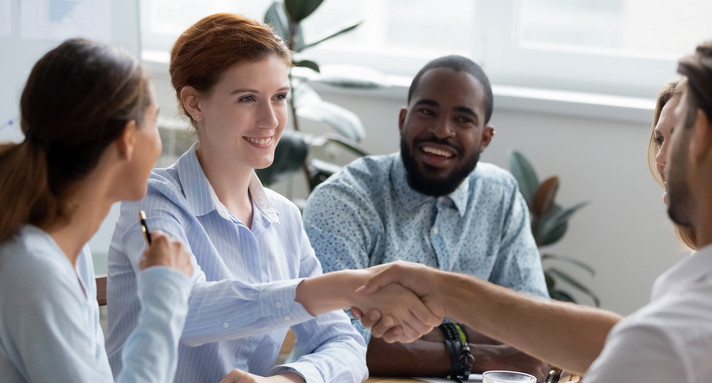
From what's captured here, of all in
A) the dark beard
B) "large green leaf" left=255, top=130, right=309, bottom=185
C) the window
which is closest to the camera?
the dark beard

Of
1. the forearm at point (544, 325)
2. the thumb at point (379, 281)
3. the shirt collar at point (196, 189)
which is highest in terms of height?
the shirt collar at point (196, 189)

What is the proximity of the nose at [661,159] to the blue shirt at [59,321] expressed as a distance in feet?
4.00

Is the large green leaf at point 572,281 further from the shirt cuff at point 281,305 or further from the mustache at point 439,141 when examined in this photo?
the shirt cuff at point 281,305

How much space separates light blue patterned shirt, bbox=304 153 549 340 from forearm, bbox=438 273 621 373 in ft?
2.32

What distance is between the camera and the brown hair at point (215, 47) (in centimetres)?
186

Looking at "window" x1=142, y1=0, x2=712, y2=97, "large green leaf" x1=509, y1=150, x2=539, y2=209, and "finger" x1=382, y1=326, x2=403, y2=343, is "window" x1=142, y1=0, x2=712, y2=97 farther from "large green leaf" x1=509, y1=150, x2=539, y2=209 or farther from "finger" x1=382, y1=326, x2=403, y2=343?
"finger" x1=382, y1=326, x2=403, y2=343

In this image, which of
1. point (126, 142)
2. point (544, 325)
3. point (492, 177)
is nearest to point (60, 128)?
point (126, 142)

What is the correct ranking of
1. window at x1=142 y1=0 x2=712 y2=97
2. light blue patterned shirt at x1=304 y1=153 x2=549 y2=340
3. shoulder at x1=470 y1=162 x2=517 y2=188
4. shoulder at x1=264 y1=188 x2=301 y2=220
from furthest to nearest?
window at x1=142 y1=0 x2=712 y2=97, shoulder at x1=470 y1=162 x2=517 y2=188, light blue patterned shirt at x1=304 y1=153 x2=549 y2=340, shoulder at x1=264 y1=188 x2=301 y2=220

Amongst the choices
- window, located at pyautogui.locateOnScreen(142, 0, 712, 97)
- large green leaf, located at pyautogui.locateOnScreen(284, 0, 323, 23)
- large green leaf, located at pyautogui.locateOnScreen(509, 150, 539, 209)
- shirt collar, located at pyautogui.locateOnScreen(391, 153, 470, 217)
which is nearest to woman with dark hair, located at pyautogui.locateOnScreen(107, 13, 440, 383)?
shirt collar, located at pyautogui.locateOnScreen(391, 153, 470, 217)

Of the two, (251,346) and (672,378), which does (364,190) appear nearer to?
(251,346)

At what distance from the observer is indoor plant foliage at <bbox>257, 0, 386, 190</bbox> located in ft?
9.93

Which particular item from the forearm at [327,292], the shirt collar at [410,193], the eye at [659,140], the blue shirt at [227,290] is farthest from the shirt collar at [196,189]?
the eye at [659,140]

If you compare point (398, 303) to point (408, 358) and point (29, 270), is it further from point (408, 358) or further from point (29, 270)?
point (29, 270)

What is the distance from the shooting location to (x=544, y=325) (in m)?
1.61
